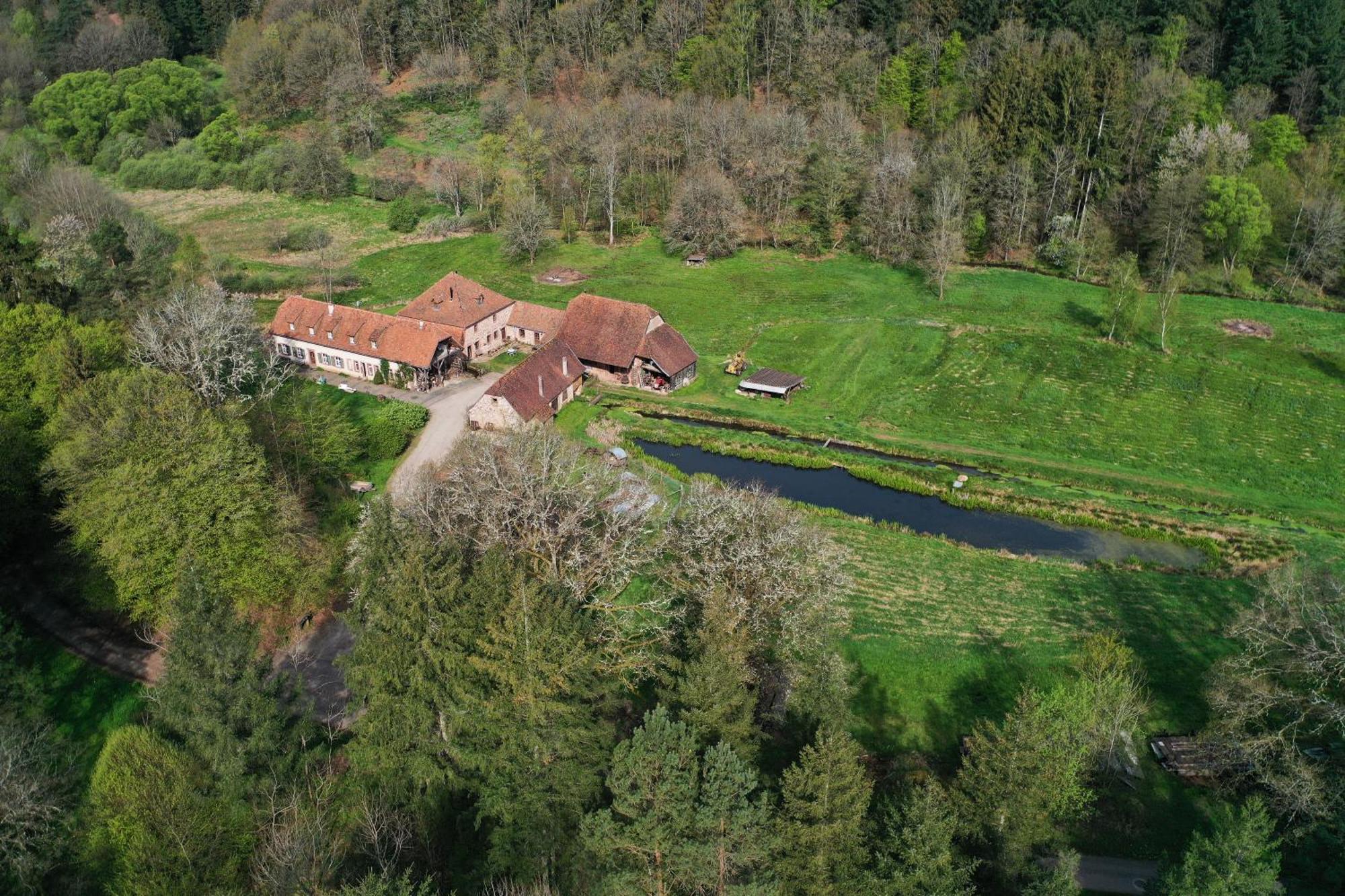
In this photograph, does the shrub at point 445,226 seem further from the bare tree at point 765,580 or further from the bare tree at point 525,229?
the bare tree at point 765,580

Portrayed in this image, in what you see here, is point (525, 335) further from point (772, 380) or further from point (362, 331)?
point (772, 380)

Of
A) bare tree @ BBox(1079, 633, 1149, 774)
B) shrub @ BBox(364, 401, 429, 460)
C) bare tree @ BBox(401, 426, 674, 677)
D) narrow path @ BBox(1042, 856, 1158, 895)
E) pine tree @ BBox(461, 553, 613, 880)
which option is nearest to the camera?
pine tree @ BBox(461, 553, 613, 880)

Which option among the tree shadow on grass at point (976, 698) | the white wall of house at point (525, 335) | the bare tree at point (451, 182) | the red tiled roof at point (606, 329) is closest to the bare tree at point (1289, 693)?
the tree shadow on grass at point (976, 698)

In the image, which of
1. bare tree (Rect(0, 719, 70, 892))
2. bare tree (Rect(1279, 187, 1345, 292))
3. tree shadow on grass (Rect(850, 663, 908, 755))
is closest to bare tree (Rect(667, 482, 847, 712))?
tree shadow on grass (Rect(850, 663, 908, 755))

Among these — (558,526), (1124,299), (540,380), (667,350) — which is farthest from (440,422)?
(1124,299)

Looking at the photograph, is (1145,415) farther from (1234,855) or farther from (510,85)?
(510,85)

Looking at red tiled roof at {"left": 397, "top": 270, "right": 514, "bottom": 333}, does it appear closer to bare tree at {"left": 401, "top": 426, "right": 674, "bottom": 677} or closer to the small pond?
the small pond

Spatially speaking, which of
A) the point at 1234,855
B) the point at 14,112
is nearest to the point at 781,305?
the point at 1234,855
